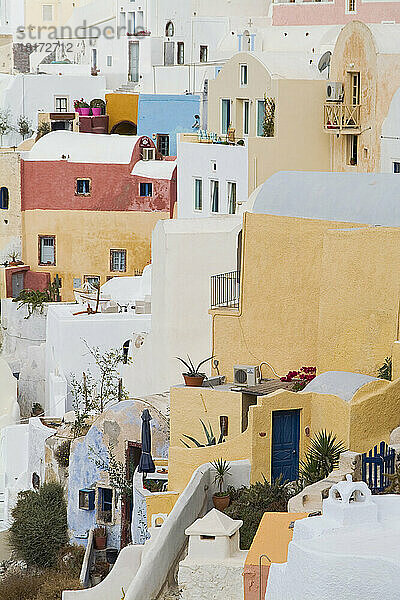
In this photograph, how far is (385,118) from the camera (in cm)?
2770

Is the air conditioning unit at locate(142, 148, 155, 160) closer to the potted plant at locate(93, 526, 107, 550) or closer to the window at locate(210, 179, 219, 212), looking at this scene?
the window at locate(210, 179, 219, 212)

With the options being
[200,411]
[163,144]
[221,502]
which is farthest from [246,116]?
[221,502]

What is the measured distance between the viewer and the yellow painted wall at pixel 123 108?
1832 inches

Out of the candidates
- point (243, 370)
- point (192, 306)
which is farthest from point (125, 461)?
point (192, 306)

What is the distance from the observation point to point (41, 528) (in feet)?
73.0

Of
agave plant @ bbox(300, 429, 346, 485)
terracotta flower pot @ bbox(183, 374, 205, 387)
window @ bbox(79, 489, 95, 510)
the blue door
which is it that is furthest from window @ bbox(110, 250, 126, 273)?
agave plant @ bbox(300, 429, 346, 485)

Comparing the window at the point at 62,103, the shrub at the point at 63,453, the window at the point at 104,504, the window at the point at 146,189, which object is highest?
the window at the point at 62,103

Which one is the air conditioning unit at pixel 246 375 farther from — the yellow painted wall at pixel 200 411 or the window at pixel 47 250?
the window at pixel 47 250

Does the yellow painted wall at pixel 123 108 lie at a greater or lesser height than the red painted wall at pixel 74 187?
greater

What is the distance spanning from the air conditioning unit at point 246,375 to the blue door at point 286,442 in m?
1.63

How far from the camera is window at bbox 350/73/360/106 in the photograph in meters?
28.5

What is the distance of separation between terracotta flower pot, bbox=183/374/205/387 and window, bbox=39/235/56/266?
1984cm

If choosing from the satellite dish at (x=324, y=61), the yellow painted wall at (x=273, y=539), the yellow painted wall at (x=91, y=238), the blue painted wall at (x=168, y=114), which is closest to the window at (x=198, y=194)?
the satellite dish at (x=324, y=61)

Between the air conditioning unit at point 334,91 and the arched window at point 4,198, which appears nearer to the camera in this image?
the air conditioning unit at point 334,91
